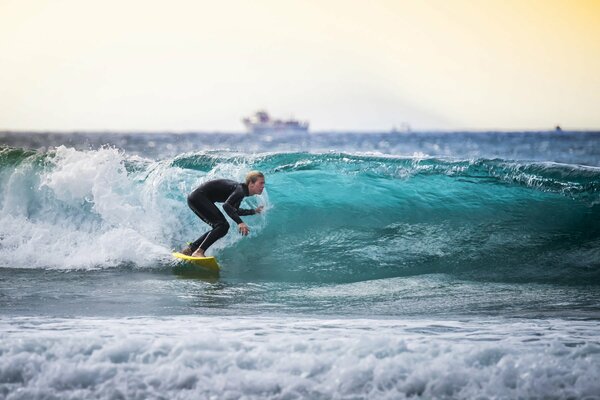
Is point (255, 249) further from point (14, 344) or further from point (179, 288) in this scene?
point (14, 344)

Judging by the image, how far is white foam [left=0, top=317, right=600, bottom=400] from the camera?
3.80 meters

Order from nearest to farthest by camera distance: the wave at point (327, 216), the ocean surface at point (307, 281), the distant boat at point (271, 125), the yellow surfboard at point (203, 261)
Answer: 1. the ocean surface at point (307, 281)
2. the yellow surfboard at point (203, 261)
3. the wave at point (327, 216)
4. the distant boat at point (271, 125)

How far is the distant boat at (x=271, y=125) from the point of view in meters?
49.6

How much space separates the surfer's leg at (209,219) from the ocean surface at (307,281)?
37 cm

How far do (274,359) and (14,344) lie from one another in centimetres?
162

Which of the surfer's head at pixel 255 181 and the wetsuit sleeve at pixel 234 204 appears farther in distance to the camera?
the surfer's head at pixel 255 181

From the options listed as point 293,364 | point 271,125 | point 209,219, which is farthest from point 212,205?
point 271,125

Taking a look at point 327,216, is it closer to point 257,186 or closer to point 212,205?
point 212,205

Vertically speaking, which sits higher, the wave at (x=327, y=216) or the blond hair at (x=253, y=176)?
the blond hair at (x=253, y=176)

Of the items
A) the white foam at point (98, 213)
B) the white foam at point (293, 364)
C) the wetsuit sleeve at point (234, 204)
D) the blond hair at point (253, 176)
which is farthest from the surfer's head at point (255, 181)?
the white foam at point (293, 364)

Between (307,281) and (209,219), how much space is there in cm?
121

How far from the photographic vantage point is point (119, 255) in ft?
26.0

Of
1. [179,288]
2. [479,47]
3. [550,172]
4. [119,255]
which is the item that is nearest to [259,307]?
[179,288]

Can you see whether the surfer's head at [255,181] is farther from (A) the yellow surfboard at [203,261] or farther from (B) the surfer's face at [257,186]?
(A) the yellow surfboard at [203,261]
